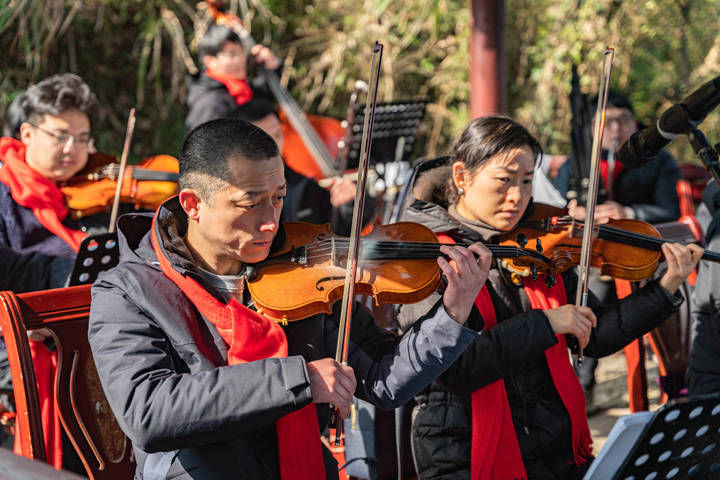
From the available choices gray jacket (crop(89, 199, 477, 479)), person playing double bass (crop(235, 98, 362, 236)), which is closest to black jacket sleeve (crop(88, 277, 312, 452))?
gray jacket (crop(89, 199, 477, 479))

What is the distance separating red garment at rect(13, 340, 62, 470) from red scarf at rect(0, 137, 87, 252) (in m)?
0.70

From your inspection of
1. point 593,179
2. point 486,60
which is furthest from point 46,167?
point 486,60

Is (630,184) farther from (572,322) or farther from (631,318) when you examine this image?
(572,322)

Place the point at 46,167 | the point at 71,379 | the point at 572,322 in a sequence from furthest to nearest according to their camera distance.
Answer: the point at 46,167 < the point at 71,379 < the point at 572,322

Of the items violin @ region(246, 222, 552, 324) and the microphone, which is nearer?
violin @ region(246, 222, 552, 324)

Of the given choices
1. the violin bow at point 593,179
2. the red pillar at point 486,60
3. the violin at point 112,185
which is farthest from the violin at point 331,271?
the red pillar at point 486,60

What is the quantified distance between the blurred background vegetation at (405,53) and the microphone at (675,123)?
186 inches

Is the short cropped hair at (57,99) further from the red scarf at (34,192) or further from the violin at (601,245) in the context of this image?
the violin at (601,245)

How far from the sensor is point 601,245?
221 cm

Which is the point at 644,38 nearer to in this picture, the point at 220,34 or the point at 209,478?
the point at 220,34

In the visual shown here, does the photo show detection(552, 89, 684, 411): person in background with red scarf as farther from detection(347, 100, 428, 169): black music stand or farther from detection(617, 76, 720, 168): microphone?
detection(617, 76, 720, 168): microphone

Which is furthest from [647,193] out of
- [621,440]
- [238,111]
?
[621,440]

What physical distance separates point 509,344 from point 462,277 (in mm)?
302

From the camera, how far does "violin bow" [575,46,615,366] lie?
1.95m
